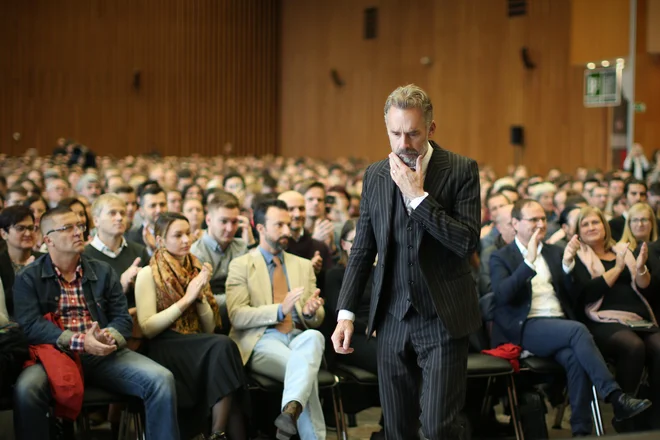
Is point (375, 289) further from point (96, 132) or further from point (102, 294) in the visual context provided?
point (96, 132)

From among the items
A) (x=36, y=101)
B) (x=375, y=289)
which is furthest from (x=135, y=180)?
(x=36, y=101)

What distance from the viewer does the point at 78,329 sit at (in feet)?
13.3

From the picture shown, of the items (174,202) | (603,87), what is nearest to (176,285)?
(174,202)

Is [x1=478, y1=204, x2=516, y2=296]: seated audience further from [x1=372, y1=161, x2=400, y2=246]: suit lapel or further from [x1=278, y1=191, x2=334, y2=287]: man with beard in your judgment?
[x1=372, y1=161, x2=400, y2=246]: suit lapel

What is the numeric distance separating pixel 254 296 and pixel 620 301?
2.06 meters

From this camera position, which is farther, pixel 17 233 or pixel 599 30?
pixel 599 30

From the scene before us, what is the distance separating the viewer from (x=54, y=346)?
3.94 meters

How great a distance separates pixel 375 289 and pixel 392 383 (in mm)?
300

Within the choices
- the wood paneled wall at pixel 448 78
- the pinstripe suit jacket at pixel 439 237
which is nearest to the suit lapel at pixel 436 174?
the pinstripe suit jacket at pixel 439 237

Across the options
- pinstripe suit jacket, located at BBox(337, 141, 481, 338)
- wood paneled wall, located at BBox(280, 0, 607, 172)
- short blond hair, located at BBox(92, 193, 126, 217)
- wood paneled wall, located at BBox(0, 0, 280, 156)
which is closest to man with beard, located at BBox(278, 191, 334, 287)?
short blond hair, located at BBox(92, 193, 126, 217)

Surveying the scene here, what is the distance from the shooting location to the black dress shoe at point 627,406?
4332 millimetres

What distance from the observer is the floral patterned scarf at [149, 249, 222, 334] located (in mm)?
4352

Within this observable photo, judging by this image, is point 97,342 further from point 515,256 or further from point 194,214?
point 194,214

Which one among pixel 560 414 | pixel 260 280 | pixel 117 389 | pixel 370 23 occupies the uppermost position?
pixel 370 23
